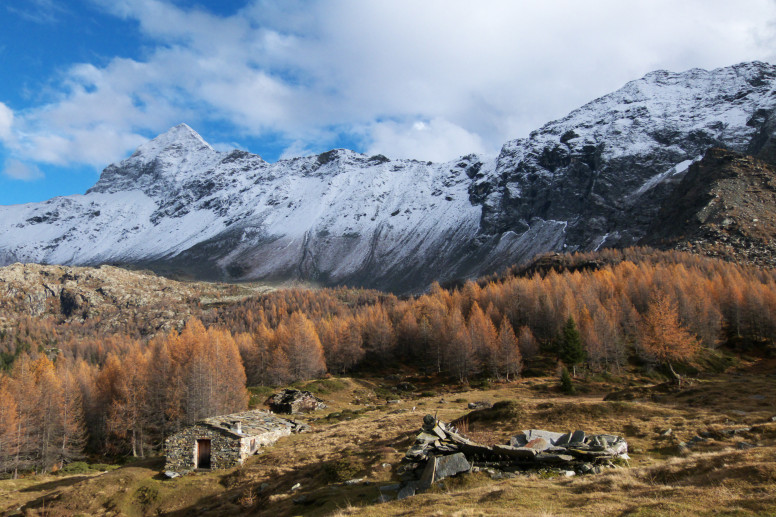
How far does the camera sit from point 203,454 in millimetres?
42656

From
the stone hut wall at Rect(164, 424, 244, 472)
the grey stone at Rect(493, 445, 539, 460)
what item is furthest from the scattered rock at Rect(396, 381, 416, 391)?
the grey stone at Rect(493, 445, 539, 460)

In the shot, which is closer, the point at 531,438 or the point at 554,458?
the point at 554,458

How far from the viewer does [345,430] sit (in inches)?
1900

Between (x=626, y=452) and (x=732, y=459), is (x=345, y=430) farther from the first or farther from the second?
(x=732, y=459)

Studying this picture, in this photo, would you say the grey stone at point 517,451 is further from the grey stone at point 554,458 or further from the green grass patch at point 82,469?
the green grass patch at point 82,469

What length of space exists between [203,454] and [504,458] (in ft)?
105

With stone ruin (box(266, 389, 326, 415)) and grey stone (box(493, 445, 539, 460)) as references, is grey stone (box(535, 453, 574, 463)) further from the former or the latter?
stone ruin (box(266, 389, 326, 415))

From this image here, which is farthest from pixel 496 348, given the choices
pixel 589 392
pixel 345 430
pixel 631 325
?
pixel 345 430

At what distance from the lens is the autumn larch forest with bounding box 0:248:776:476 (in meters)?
70.3

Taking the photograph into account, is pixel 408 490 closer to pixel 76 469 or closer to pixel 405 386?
pixel 76 469

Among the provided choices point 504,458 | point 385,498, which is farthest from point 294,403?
point 504,458

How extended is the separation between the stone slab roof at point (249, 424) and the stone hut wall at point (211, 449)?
639 millimetres

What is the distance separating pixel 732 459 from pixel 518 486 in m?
9.01

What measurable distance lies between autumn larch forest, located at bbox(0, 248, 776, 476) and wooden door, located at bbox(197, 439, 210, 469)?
28060 millimetres
